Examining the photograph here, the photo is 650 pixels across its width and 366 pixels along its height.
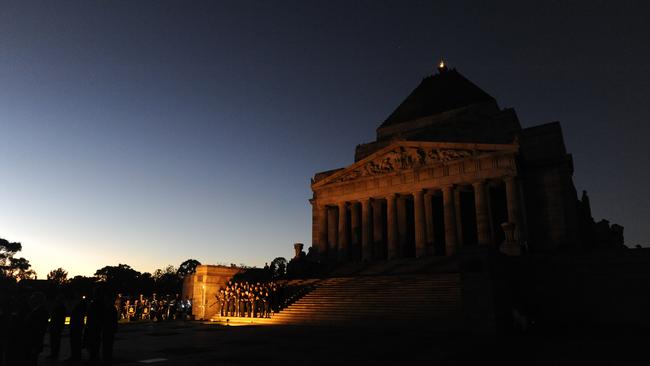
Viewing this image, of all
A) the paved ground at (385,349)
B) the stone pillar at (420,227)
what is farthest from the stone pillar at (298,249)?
the paved ground at (385,349)

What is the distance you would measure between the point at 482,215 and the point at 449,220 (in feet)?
8.54

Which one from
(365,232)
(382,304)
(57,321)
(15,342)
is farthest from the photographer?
(365,232)

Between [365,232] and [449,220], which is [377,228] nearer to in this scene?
[365,232]

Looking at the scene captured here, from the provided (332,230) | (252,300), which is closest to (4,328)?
(252,300)

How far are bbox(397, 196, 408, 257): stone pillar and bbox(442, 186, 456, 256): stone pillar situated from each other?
3869mm

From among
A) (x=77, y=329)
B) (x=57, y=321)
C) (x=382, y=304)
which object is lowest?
(x=382, y=304)

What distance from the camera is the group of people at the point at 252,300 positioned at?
25.5 meters

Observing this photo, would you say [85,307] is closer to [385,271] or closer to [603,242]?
[385,271]

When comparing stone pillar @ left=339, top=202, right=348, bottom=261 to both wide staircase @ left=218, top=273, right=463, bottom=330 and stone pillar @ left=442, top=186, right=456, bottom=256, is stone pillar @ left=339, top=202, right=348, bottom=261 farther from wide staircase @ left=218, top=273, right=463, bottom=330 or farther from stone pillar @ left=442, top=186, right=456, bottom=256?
wide staircase @ left=218, top=273, right=463, bottom=330

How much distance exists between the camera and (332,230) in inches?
1658

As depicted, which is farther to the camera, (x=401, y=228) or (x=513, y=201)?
(x=401, y=228)

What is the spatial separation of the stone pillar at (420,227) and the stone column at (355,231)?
243 inches

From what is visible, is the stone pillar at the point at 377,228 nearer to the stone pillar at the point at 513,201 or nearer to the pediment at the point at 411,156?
the pediment at the point at 411,156

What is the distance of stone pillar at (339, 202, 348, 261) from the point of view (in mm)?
40062
